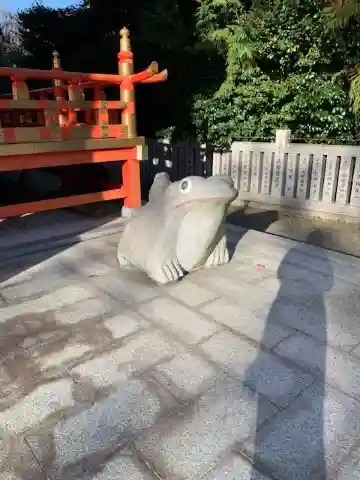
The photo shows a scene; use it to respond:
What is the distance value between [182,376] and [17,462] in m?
0.86

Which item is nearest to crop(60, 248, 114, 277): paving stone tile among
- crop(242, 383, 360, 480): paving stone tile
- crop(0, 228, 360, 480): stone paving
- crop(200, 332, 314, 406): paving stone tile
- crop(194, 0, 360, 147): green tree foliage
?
crop(0, 228, 360, 480): stone paving

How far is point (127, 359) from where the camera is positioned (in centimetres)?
220

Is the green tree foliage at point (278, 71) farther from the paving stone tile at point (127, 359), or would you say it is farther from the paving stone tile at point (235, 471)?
the paving stone tile at point (235, 471)

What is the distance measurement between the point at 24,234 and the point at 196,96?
469 cm

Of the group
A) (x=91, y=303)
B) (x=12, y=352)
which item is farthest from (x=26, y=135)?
(x=12, y=352)

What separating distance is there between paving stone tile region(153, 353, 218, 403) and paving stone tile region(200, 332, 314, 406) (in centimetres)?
10

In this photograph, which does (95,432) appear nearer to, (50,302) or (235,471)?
(235,471)

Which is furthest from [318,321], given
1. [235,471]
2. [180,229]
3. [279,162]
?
[279,162]

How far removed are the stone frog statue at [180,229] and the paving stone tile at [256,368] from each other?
0.95 meters

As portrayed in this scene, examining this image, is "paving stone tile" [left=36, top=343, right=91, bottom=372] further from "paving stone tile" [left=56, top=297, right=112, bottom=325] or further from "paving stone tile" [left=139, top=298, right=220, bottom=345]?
"paving stone tile" [left=139, top=298, right=220, bottom=345]

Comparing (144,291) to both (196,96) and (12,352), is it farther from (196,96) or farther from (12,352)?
(196,96)

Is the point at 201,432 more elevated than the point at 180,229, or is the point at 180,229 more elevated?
the point at 180,229

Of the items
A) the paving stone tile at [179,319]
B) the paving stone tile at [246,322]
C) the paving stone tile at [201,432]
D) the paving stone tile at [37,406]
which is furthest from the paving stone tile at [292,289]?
the paving stone tile at [37,406]

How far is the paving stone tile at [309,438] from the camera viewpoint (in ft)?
4.94
